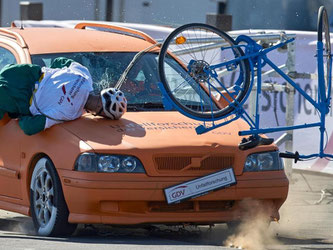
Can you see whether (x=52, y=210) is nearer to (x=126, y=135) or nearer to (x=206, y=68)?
(x=126, y=135)

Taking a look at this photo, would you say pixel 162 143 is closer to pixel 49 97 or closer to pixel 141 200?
pixel 141 200

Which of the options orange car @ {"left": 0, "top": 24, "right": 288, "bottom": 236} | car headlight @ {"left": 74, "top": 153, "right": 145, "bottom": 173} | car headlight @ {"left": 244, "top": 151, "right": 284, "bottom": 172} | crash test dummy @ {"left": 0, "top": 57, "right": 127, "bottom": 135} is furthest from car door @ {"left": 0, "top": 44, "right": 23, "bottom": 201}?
car headlight @ {"left": 244, "top": 151, "right": 284, "bottom": 172}

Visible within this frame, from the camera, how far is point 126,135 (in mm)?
8109

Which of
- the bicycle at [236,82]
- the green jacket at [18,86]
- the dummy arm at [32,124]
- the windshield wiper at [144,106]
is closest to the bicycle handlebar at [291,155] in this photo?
the bicycle at [236,82]

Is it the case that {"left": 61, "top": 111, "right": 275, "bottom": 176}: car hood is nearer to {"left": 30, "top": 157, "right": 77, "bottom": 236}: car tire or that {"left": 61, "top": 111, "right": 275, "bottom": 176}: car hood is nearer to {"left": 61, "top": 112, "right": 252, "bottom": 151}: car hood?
{"left": 61, "top": 112, "right": 252, "bottom": 151}: car hood

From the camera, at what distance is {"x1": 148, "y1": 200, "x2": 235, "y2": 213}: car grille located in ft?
26.3

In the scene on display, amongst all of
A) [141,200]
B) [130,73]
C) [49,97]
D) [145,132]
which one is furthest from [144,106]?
[141,200]

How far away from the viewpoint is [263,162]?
832 centimetres

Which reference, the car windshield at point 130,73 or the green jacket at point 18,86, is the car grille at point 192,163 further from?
the green jacket at point 18,86

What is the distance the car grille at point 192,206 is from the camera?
800 cm

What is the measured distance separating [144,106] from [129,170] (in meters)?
1.12

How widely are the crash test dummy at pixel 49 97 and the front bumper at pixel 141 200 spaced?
0.60 metres

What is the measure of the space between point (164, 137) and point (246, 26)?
18.1m

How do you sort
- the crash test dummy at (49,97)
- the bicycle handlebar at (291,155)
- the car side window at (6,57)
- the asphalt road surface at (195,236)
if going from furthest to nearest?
the car side window at (6,57), the crash test dummy at (49,97), the bicycle handlebar at (291,155), the asphalt road surface at (195,236)
